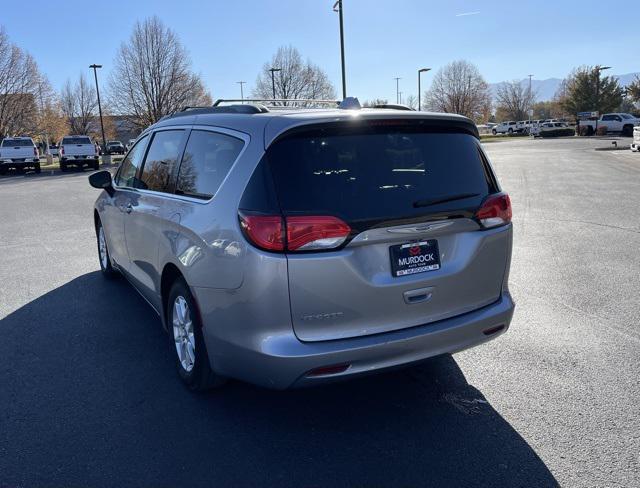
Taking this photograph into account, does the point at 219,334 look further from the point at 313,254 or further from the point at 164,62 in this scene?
the point at 164,62

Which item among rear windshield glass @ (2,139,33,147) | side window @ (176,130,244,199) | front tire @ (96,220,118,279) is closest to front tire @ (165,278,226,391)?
side window @ (176,130,244,199)

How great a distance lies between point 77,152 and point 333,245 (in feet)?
111

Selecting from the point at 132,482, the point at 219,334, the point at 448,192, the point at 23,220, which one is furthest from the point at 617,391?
the point at 23,220

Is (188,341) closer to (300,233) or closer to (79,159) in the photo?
(300,233)

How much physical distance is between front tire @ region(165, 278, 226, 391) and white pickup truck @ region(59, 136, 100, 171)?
32481 millimetres

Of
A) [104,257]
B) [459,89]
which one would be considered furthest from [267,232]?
[459,89]

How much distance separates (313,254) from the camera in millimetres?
2857

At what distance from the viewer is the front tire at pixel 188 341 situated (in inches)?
138

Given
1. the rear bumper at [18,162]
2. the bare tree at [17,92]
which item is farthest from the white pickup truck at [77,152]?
the bare tree at [17,92]

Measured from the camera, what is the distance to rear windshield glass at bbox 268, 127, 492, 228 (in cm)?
293

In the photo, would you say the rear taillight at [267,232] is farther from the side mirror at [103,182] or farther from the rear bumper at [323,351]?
the side mirror at [103,182]

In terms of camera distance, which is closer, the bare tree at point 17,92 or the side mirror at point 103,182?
the side mirror at point 103,182

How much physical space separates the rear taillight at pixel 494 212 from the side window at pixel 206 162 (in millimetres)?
1495

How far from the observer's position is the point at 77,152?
3316cm
